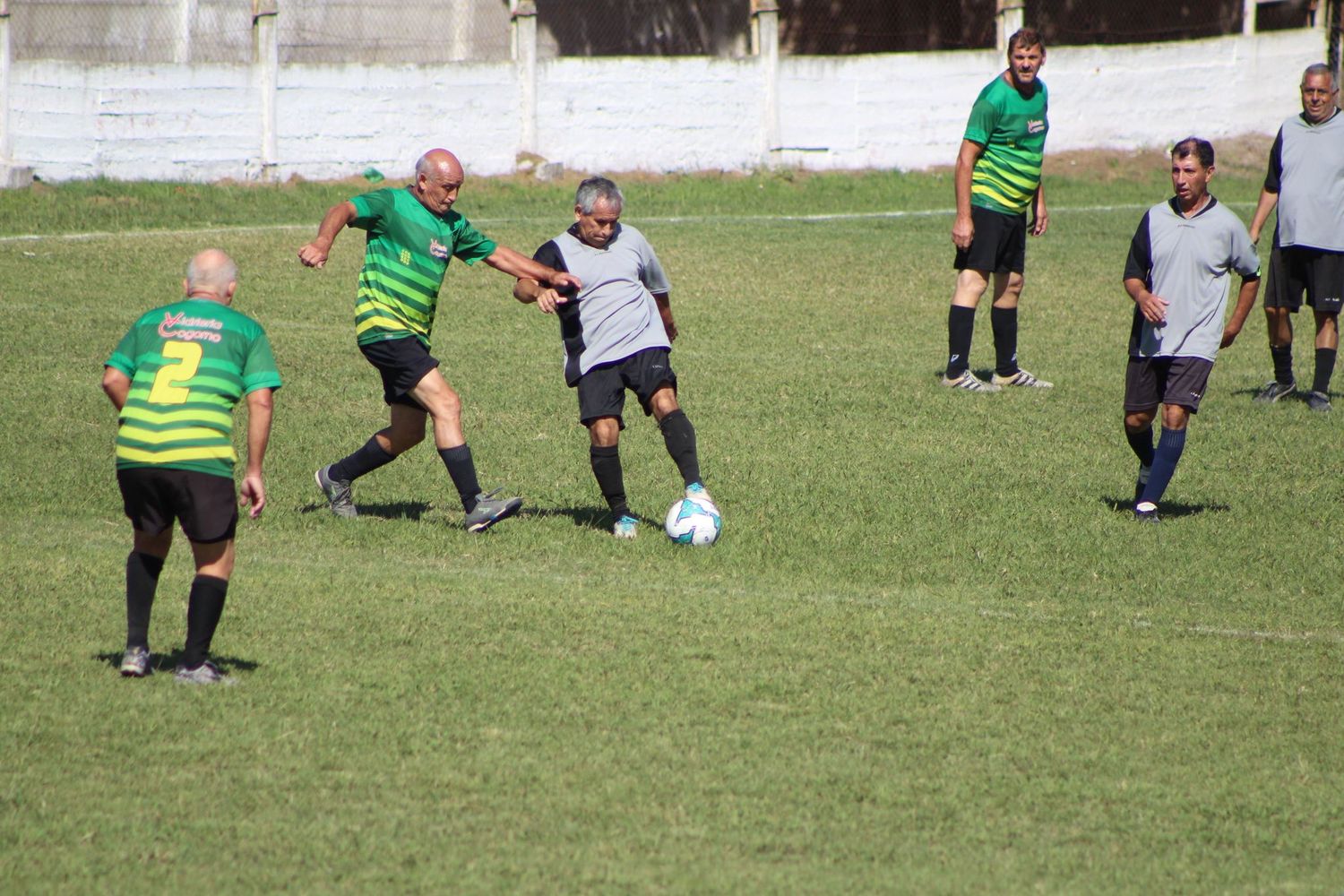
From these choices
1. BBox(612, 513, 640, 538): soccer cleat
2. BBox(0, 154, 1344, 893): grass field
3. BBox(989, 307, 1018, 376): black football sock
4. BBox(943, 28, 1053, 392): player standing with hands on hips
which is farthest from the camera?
BBox(989, 307, 1018, 376): black football sock

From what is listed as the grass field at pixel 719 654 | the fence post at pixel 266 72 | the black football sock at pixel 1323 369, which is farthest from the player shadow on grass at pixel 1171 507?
the fence post at pixel 266 72

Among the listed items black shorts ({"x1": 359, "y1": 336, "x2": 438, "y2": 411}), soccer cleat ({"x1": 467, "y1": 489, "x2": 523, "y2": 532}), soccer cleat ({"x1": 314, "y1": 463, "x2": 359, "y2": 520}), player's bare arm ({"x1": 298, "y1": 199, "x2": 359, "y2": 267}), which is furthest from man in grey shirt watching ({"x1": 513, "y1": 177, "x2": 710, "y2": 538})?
soccer cleat ({"x1": 314, "y1": 463, "x2": 359, "y2": 520})

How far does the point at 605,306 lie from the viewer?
8.39 metres

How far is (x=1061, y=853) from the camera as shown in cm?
477

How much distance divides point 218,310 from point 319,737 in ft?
5.36

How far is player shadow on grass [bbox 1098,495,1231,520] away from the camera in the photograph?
8.99m

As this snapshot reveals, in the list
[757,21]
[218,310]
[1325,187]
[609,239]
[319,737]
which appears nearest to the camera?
[319,737]

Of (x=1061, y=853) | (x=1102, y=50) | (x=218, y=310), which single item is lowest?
(x=1061, y=853)

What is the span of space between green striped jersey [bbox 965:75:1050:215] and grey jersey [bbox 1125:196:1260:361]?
3.72 m

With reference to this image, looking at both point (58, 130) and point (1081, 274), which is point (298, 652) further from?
point (58, 130)

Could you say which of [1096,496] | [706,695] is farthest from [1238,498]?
[706,695]

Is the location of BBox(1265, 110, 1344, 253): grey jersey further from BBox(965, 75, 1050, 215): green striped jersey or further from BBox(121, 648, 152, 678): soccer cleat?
BBox(121, 648, 152, 678): soccer cleat

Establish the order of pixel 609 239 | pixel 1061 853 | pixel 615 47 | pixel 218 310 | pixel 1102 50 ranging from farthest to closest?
pixel 615 47 < pixel 1102 50 < pixel 609 239 < pixel 218 310 < pixel 1061 853

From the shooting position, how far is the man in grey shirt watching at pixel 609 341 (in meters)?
8.35
